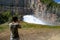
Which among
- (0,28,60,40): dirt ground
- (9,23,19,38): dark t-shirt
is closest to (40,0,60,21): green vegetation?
(0,28,60,40): dirt ground

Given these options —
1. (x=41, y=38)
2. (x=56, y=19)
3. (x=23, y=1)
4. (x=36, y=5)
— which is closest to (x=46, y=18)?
(x=56, y=19)

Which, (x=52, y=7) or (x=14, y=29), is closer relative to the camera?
(x=14, y=29)

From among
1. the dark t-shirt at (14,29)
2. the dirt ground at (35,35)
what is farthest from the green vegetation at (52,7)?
the dark t-shirt at (14,29)

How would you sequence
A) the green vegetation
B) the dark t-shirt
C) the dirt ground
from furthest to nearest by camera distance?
the green vegetation
the dirt ground
the dark t-shirt

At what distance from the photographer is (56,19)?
67500 mm

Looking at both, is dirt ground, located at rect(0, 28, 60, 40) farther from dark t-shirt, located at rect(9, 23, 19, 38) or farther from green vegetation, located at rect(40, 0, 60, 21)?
green vegetation, located at rect(40, 0, 60, 21)

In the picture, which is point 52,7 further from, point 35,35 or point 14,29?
point 14,29

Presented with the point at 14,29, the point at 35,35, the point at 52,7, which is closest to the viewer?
the point at 14,29

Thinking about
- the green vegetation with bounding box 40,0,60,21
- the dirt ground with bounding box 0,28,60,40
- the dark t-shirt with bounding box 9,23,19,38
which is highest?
the dark t-shirt with bounding box 9,23,19,38

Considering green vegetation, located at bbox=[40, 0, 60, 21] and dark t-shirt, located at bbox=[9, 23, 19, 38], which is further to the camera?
green vegetation, located at bbox=[40, 0, 60, 21]

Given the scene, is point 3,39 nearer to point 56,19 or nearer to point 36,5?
point 56,19

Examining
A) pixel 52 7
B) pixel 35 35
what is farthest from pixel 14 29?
pixel 52 7

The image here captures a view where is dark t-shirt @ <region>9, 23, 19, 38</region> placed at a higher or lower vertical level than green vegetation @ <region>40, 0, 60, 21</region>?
higher

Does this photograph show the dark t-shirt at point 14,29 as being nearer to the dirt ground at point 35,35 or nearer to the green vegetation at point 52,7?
the dirt ground at point 35,35
